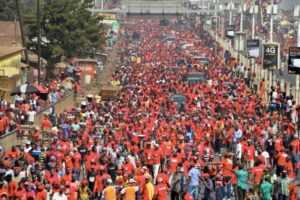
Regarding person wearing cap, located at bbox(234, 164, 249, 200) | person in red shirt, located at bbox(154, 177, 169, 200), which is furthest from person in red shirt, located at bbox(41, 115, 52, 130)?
person in red shirt, located at bbox(154, 177, 169, 200)

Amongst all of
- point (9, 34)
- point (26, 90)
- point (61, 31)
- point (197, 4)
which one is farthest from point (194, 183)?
point (197, 4)

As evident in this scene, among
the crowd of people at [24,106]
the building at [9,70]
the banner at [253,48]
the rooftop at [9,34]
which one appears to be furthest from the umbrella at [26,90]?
the rooftop at [9,34]

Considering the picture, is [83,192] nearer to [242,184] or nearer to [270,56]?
[242,184]

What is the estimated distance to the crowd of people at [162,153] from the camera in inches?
796

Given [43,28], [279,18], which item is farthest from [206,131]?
[279,18]

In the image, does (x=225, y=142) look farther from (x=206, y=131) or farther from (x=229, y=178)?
(x=229, y=178)

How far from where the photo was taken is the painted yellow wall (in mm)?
42763

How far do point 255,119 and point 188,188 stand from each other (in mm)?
11231

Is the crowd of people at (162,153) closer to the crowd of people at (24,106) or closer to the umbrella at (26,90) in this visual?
the crowd of people at (24,106)

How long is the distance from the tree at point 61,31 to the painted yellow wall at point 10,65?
27.1 feet

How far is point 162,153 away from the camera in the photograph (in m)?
24.2

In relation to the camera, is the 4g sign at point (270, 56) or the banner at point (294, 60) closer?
the banner at point (294, 60)

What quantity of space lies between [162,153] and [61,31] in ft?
106

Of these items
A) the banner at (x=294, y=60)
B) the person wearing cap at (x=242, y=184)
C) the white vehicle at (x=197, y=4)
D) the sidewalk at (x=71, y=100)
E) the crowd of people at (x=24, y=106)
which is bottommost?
the white vehicle at (x=197, y=4)
